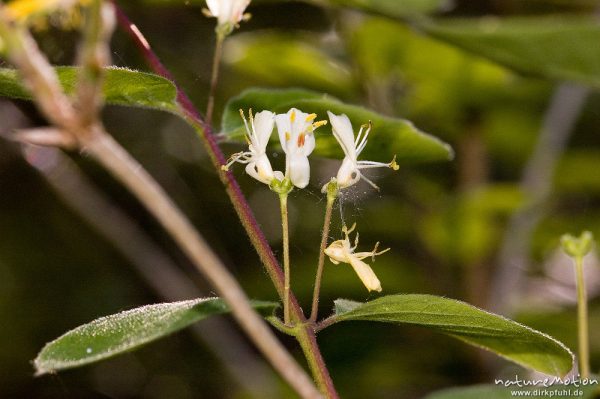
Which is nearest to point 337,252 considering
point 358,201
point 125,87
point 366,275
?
point 366,275

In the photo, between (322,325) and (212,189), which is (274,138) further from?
(212,189)

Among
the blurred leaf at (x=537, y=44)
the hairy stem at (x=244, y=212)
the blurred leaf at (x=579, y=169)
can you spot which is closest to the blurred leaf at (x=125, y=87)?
the hairy stem at (x=244, y=212)

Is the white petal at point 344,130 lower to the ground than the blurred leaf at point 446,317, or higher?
higher

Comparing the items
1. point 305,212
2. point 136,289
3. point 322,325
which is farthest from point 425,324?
point 136,289

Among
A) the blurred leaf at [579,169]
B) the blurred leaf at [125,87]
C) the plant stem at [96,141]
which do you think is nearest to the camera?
the plant stem at [96,141]

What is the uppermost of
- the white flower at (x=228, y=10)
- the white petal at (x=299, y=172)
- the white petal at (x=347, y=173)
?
the white flower at (x=228, y=10)

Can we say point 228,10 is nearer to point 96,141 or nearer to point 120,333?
point 120,333

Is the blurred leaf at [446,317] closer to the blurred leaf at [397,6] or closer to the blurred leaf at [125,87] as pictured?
the blurred leaf at [125,87]
